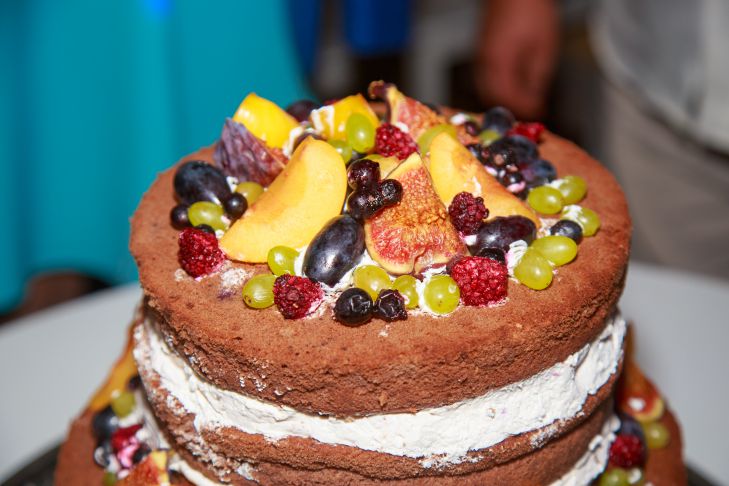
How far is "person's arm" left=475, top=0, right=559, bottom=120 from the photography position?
4.97m

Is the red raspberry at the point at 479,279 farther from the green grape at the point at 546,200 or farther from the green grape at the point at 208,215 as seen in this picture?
the green grape at the point at 208,215

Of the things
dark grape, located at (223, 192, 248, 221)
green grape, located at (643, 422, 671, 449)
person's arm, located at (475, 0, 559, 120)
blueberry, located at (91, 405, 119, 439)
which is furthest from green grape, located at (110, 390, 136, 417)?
person's arm, located at (475, 0, 559, 120)

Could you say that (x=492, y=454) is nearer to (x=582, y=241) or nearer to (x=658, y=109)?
(x=582, y=241)

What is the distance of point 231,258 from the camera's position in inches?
93.0

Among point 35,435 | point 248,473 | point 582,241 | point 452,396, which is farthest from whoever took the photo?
point 35,435

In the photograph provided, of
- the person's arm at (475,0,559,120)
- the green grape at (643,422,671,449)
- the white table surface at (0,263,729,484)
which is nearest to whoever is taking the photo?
the green grape at (643,422,671,449)

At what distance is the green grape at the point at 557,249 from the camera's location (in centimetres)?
231

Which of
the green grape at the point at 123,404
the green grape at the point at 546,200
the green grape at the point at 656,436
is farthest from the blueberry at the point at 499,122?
the green grape at the point at 123,404

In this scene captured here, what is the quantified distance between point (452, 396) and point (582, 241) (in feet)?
2.19

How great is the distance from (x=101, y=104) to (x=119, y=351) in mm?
1625

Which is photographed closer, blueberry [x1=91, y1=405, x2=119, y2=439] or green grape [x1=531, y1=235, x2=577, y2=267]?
green grape [x1=531, y1=235, x2=577, y2=267]

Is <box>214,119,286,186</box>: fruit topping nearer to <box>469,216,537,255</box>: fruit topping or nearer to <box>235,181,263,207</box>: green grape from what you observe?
<box>235,181,263,207</box>: green grape

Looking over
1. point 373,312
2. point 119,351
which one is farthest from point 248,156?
point 119,351

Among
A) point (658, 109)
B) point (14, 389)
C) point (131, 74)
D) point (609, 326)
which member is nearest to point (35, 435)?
point (14, 389)
